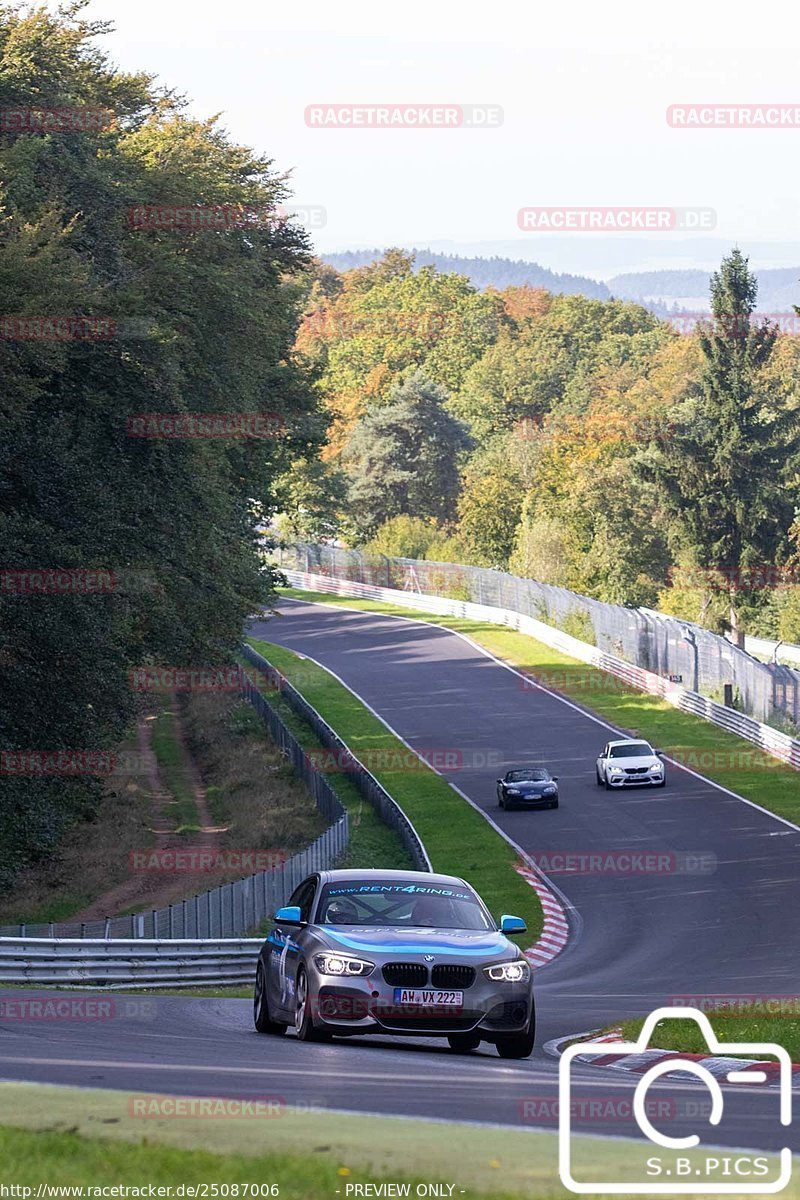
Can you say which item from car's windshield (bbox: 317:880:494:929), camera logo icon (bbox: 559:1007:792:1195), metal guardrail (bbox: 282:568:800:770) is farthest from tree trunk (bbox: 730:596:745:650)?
camera logo icon (bbox: 559:1007:792:1195)

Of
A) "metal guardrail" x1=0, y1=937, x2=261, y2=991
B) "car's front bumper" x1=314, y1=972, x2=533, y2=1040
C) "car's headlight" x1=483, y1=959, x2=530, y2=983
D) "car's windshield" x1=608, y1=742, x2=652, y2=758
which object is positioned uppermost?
"car's headlight" x1=483, y1=959, x2=530, y2=983

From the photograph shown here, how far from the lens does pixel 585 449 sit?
122 meters

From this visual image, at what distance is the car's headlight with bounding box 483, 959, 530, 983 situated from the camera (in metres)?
13.5

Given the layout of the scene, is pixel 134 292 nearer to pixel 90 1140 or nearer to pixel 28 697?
pixel 28 697

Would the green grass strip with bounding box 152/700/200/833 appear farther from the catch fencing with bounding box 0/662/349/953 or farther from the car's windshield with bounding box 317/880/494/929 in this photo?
the car's windshield with bounding box 317/880/494/929

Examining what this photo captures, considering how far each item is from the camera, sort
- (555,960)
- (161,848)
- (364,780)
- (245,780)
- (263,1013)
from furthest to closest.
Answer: (245,780)
(364,780)
(161,848)
(555,960)
(263,1013)

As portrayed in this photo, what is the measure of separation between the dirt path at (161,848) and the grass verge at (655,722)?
14.6 m

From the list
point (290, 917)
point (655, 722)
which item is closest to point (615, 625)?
point (655, 722)

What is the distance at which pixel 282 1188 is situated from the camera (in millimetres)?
6742

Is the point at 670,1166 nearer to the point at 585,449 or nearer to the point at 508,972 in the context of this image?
the point at 508,972

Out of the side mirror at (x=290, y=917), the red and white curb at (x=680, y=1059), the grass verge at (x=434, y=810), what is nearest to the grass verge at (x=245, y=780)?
the grass verge at (x=434, y=810)

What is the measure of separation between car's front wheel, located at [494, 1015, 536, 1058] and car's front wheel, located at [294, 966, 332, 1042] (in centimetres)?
136

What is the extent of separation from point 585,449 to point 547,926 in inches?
3577

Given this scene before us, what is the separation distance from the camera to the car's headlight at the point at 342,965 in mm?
13445
